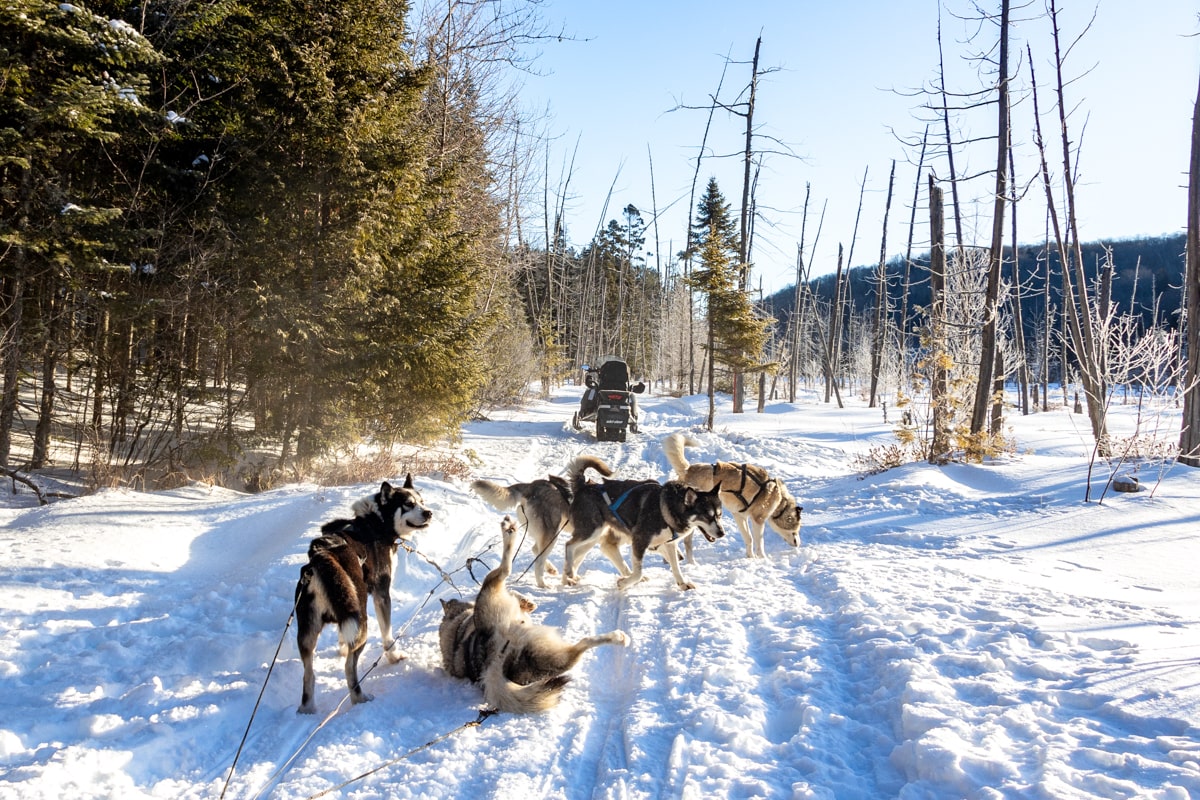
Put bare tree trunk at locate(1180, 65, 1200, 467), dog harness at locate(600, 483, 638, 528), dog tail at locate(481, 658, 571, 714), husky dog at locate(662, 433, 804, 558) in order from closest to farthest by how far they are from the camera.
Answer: dog tail at locate(481, 658, 571, 714) → dog harness at locate(600, 483, 638, 528) → husky dog at locate(662, 433, 804, 558) → bare tree trunk at locate(1180, 65, 1200, 467)

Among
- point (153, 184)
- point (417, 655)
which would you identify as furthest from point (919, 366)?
point (153, 184)

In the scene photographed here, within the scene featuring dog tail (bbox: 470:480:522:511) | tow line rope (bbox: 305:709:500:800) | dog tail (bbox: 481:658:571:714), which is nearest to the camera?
tow line rope (bbox: 305:709:500:800)

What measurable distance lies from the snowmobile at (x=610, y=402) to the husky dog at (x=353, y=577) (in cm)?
1364

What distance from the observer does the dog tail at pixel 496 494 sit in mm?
6707

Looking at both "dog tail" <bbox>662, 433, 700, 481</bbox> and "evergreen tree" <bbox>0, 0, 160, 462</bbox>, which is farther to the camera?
"dog tail" <bbox>662, 433, 700, 481</bbox>

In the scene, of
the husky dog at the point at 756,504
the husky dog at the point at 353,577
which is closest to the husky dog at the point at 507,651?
the husky dog at the point at 353,577

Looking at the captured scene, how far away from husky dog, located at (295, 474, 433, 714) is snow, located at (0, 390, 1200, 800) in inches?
11.2

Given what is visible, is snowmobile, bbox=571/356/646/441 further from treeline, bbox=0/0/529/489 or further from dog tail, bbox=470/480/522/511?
dog tail, bbox=470/480/522/511

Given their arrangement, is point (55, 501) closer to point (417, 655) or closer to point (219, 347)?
point (219, 347)

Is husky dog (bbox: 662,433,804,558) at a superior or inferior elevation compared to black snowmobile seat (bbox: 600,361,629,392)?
inferior

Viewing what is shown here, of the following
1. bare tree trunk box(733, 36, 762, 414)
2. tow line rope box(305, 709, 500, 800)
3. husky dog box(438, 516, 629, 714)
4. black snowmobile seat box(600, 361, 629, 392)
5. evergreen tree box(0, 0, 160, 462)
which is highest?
bare tree trunk box(733, 36, 762, 414)

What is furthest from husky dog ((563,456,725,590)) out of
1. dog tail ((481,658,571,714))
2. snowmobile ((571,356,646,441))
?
snowmobile ((571,356,646,441))

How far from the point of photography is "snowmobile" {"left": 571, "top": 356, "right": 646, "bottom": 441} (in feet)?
62.0

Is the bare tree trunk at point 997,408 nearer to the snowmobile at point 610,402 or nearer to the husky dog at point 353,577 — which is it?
the snowmobile at point 610,402
